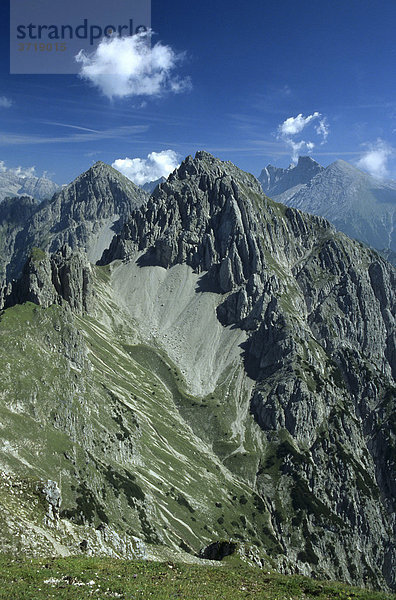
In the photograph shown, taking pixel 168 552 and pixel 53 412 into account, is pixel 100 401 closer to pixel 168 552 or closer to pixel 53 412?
pixel 53 412

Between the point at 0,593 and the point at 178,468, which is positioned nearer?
the point at 0,593

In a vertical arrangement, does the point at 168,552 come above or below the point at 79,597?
below

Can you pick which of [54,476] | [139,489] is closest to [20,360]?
[54,476]

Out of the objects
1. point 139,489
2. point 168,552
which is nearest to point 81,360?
point 139,489

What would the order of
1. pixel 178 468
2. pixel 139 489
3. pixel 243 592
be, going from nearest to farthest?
pixel 243 592
pixel 139 489
pixel 178 468

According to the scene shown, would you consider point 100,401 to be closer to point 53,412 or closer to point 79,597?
point 53,412

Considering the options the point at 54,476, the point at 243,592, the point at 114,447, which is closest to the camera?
the point at 243,592

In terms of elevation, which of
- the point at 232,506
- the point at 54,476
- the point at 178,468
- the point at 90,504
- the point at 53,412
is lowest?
the point at 232,506
